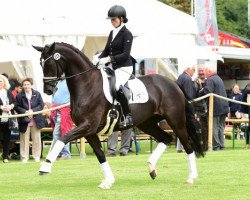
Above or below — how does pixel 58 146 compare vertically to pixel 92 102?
below

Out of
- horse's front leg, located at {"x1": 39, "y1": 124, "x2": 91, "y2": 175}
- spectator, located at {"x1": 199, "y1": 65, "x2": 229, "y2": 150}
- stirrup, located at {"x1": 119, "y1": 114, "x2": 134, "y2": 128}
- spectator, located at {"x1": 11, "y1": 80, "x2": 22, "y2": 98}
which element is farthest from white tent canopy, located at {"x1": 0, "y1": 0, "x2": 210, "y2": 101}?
horse's front leg, located at {"x1": 39, "y1": 124, "x2": 91, "y2": 175}

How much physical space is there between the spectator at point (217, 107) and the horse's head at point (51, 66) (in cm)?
1079

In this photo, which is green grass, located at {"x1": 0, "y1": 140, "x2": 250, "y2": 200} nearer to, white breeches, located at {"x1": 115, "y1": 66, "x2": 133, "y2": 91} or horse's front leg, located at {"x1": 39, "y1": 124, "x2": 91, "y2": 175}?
horse's front leg, located at {"x1": 39, "y1": 124, "x2": 91, "y2": 175}

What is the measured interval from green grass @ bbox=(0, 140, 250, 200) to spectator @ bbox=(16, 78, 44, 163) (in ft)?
4.52

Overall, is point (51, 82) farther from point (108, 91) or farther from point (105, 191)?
point (105, 191)

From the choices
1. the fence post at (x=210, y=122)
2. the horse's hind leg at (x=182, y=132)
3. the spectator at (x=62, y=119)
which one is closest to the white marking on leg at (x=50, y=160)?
the horse's hind leg at (x=182, y=132)

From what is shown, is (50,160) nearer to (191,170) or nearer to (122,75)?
(122,75)

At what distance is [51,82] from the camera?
51.1 feet

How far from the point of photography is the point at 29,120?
23750 mm

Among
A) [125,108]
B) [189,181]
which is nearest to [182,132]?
[189,181]

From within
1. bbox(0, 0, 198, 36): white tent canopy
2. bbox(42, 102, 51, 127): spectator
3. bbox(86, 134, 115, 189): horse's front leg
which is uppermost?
bbox(0, 0, 198, 36): white tent canopy

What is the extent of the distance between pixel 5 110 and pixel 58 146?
889cm

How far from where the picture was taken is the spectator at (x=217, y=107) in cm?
2623

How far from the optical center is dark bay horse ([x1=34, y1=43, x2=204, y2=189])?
1551 cm
